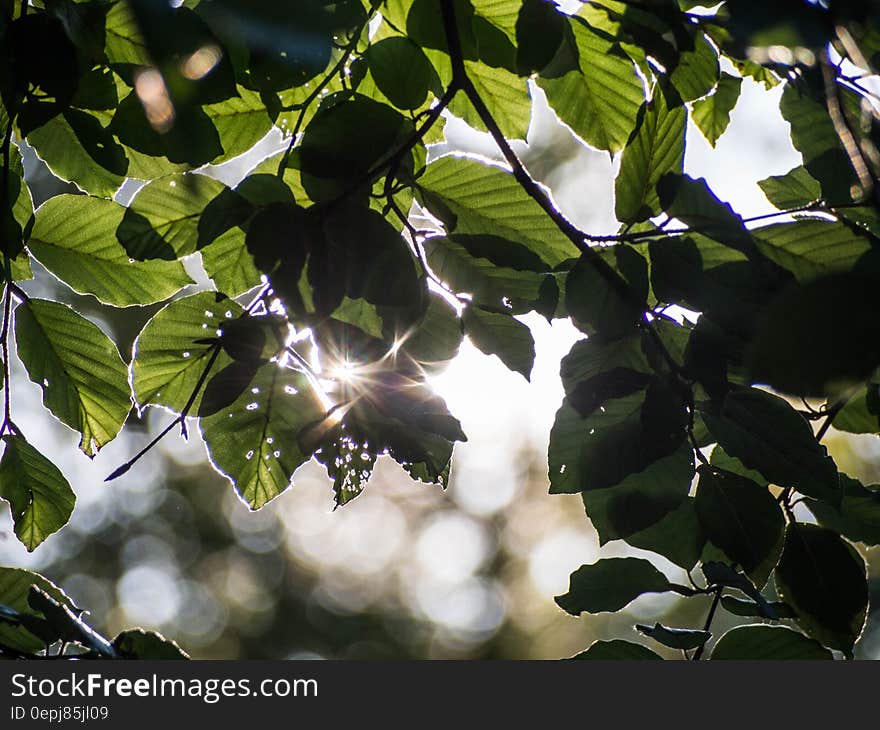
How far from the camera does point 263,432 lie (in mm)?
1024

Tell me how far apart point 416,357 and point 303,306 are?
10.2 inches

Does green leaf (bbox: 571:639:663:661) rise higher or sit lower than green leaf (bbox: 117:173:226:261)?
lower

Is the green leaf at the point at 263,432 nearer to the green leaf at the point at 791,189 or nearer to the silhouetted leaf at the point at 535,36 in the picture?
the silhouetted leaf at the point at 535,36

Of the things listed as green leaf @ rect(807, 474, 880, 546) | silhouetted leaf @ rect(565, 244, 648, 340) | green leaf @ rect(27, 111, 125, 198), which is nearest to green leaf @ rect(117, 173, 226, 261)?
green leaf @ rect(27, 111, 125, 198)

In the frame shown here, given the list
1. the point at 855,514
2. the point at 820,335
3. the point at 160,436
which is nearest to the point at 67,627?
the point at 160,436

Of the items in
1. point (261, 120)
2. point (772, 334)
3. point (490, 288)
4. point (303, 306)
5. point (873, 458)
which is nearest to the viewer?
point (772, 334)

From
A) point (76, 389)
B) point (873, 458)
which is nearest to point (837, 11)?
point (76, 389)

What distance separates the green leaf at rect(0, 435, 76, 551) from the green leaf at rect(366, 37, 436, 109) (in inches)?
27.2

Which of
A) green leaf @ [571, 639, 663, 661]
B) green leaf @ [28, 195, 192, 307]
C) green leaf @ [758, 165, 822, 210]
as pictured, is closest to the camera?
green leaf @ [571, 639, 663, 661]

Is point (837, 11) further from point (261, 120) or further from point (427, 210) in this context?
point (261, 120)

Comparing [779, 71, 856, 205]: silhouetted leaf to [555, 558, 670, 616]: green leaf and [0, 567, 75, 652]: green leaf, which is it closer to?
[555, 558, 670, 616]: green leaf

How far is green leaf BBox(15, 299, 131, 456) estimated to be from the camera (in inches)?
42.2

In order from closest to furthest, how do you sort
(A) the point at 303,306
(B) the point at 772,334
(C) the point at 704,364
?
(B) the point at 772,334 < (A) the point at 303,306 < (C) the point at 704,364

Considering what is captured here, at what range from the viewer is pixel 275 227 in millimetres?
693
